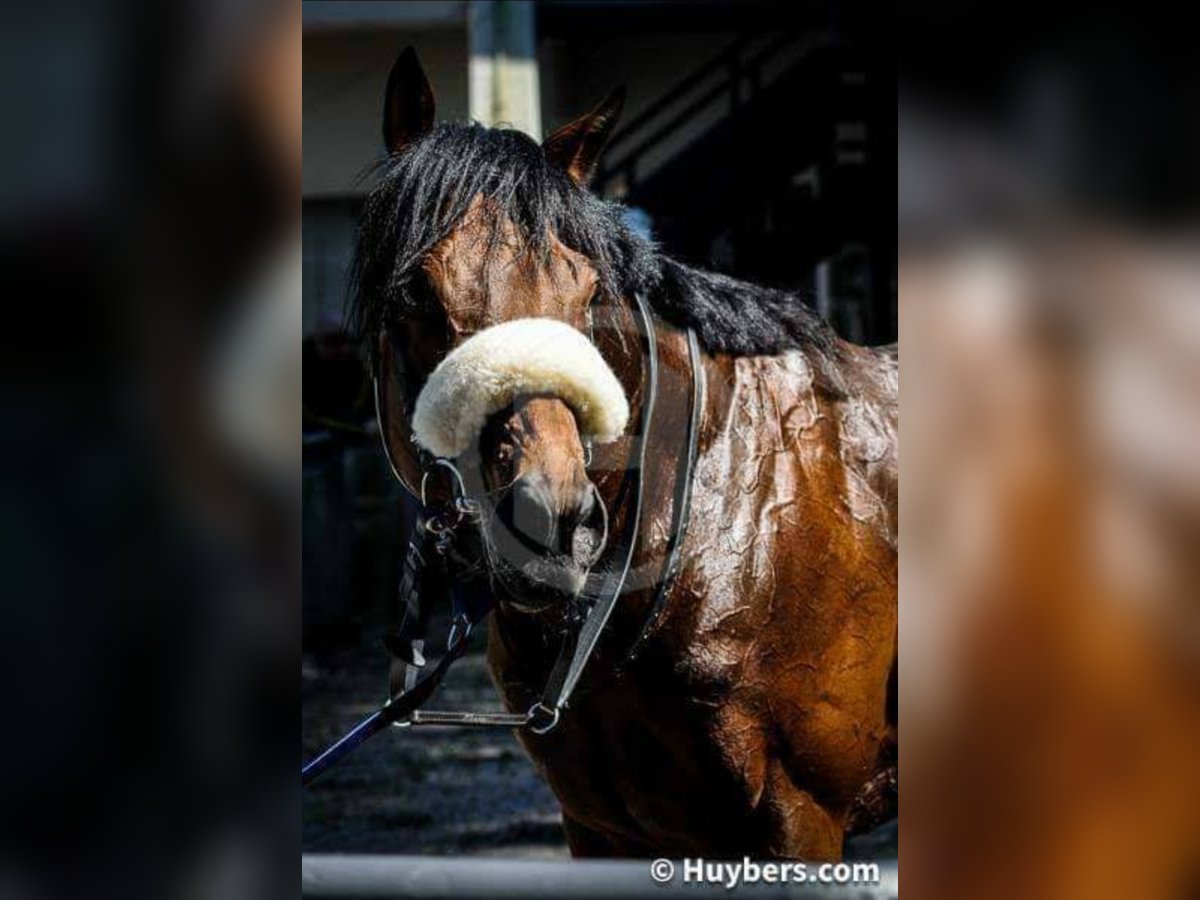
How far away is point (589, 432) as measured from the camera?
1.92 metres

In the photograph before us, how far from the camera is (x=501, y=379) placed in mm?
1803

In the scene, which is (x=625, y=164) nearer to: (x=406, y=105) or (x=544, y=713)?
(x=406, y=105)

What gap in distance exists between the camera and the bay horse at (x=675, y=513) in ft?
6.29

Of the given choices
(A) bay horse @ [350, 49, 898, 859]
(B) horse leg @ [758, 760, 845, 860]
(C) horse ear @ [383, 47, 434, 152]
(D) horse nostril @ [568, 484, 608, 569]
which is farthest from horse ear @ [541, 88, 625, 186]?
(B) horse leg @ [758, 760, 845, 860]

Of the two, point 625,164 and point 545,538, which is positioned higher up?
point 625,164

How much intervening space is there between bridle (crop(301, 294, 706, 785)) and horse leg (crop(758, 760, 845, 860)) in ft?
0.89

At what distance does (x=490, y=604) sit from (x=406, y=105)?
0.67 m

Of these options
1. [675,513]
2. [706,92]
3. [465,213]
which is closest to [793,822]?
[675,513]

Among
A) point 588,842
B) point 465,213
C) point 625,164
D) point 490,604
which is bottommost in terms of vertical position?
point 588,842

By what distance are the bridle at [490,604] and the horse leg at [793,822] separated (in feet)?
0.89
